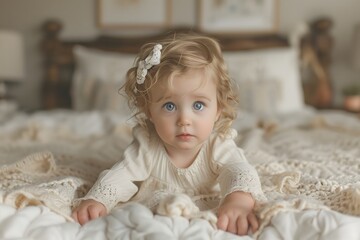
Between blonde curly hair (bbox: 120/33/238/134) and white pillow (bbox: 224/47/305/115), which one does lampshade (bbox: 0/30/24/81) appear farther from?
blonde curly hair (bbox: 120/33/238/134)

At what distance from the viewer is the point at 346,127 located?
6.34 ft

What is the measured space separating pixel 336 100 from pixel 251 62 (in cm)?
82

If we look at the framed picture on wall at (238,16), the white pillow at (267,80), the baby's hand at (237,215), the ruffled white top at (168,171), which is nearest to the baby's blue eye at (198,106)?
the ruffled white top at (168,171)

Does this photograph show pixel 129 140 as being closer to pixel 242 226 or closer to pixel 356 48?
pixel 242 226

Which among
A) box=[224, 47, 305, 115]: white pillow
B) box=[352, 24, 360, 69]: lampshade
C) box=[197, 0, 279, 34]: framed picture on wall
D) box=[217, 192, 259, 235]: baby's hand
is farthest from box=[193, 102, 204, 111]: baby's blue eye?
box=[197, 0, 279, 34]: framed picture on wall

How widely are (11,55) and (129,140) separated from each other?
1.63 metres

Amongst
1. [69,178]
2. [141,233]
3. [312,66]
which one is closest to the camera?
[141,233]

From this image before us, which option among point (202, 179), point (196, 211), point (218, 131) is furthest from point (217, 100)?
point (196, 211)

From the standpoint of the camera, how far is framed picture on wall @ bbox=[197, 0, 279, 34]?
3191 mm

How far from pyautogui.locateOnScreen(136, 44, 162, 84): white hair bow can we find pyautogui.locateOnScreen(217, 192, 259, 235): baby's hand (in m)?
0.35

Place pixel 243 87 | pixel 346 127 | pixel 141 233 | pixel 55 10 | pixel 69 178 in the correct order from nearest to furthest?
pixel 141 233 → pixel 69 178 → pixel 346 127 → pixel 243 87 → pixel 55 10

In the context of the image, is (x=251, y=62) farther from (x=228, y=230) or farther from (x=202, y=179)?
(x=228, y=230)

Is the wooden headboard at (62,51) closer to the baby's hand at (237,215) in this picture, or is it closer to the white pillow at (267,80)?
the white pillow at (267,80)

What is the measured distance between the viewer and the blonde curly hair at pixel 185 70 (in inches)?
40.1
